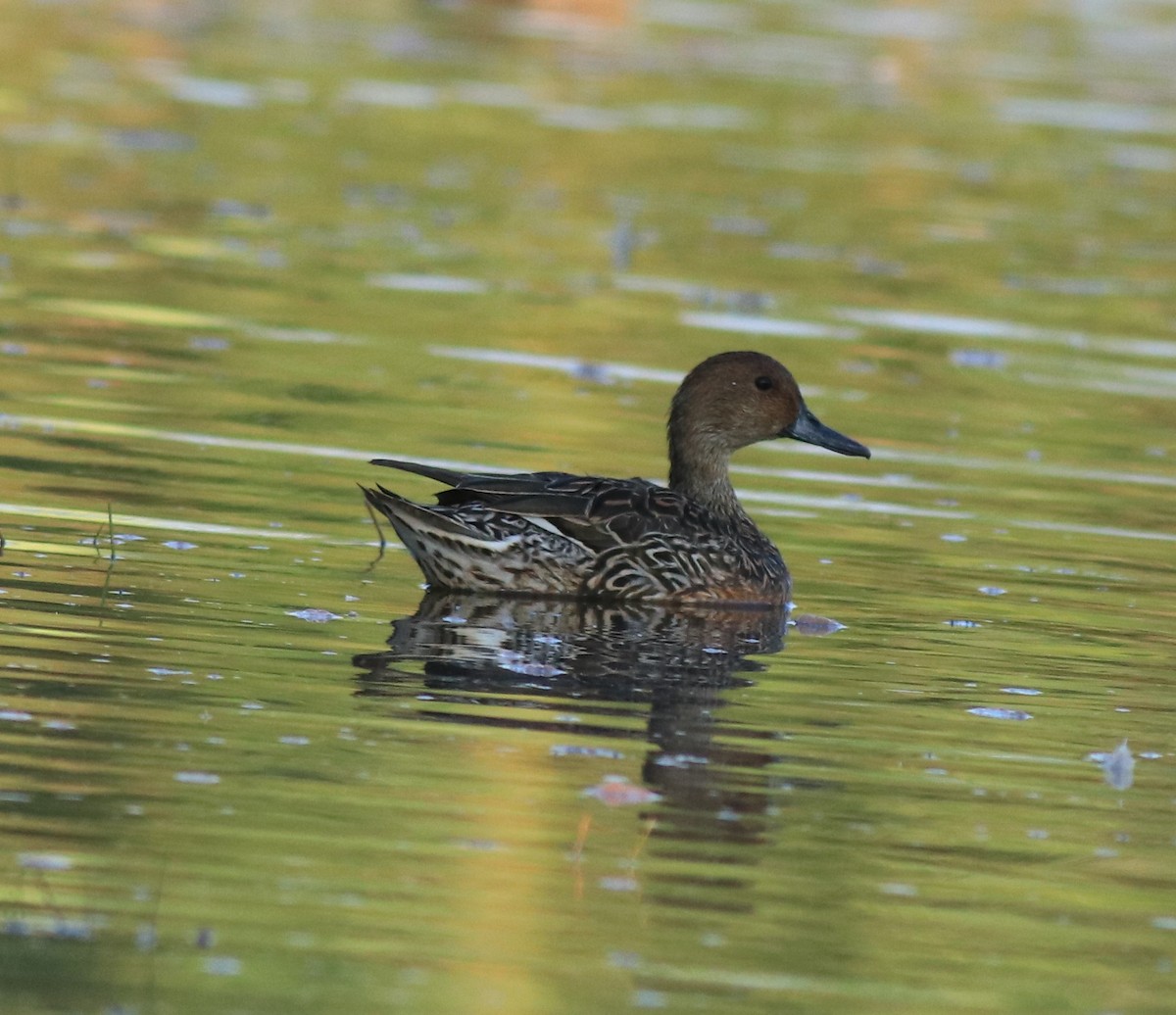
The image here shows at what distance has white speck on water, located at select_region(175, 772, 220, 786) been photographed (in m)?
6.92

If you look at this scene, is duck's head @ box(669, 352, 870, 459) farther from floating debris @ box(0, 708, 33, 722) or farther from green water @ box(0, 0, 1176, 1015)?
floating debris @ box(0, 708, 33, 722)

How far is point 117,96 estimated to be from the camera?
24.0 m

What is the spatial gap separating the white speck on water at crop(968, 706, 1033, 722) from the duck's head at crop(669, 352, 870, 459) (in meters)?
2.83

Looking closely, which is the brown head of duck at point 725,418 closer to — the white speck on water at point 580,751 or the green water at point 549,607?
the green water at point 549,607

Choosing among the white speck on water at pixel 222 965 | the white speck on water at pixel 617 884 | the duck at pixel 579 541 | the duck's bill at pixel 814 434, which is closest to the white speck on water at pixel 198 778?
the white speck on water at pixel 617 884

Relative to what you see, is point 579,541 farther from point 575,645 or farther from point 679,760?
point 679,760

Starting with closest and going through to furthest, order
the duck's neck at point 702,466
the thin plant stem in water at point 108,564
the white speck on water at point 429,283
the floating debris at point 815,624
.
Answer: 1. the thin plant stem in water at point 108,564
2. the floating debris at point 815,624
3. the duck's neck at point 702,466
4. the white speck on water at point 429,283

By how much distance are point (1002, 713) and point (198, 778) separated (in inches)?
113

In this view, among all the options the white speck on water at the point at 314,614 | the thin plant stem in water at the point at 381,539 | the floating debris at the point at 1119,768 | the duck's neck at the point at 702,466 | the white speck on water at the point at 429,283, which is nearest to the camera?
the floating debris at the point at 1119,768

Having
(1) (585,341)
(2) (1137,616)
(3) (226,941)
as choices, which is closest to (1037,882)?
(3) (226,941)

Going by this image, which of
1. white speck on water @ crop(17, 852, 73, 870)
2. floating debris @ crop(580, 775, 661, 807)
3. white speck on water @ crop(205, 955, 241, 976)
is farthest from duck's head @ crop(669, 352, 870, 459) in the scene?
white speck on water @ crop(205, 955, 241, 976)

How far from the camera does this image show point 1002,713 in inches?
334

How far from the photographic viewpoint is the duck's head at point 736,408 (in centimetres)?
1125

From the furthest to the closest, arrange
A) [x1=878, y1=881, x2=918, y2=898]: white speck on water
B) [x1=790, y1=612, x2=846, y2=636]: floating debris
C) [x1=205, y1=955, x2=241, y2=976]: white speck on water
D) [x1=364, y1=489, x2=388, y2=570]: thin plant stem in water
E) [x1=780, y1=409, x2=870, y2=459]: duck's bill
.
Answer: [x1=780, y1=409, x2=870, y2=459]: duck's bill < [x1=364, y1=489, x2=388, y2=570]: thin plant stem in water < [x1=790, y1=612, x2=846, y2=636]: floating debris < [x1=878, y1=881, x2=918, y2=898]: white speck on water < [x1=205, y1=955, x2=241, y2=976]: white speck on water
